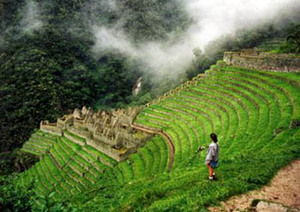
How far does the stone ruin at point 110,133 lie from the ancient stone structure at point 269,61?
396 inches

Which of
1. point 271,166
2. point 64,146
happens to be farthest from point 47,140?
point 271,166

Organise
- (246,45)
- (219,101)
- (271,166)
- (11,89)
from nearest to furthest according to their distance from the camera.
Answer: (271,166) → (219,101) → (246,45) → (11,89)

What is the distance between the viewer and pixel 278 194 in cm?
682

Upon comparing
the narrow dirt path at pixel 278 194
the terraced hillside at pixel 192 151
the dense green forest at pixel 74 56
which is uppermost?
the dense green forest at pixel 74 56

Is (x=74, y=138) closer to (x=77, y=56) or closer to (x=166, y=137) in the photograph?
(x=166, y=137)

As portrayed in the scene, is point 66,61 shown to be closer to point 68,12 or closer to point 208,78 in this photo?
point 68,12

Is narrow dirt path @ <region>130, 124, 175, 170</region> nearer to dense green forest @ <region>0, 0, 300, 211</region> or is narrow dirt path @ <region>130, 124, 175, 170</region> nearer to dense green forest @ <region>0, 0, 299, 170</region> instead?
dense green forest @ <region>0, 0, 300, 211</region>

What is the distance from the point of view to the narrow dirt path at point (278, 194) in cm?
638

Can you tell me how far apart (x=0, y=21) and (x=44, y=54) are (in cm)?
2269

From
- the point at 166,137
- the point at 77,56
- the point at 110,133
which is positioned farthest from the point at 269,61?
the point at 77,56

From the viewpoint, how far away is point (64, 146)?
26359 mm

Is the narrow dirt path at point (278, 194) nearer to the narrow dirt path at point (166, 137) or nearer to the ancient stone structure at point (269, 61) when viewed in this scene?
the narrow dirt path at point (166, 137)

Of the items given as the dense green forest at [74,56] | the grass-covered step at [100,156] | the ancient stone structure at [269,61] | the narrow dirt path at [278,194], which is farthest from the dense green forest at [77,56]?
the narrow dirt path at [278,194]

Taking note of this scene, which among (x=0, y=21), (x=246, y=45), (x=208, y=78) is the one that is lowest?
(x=208, y=78)
